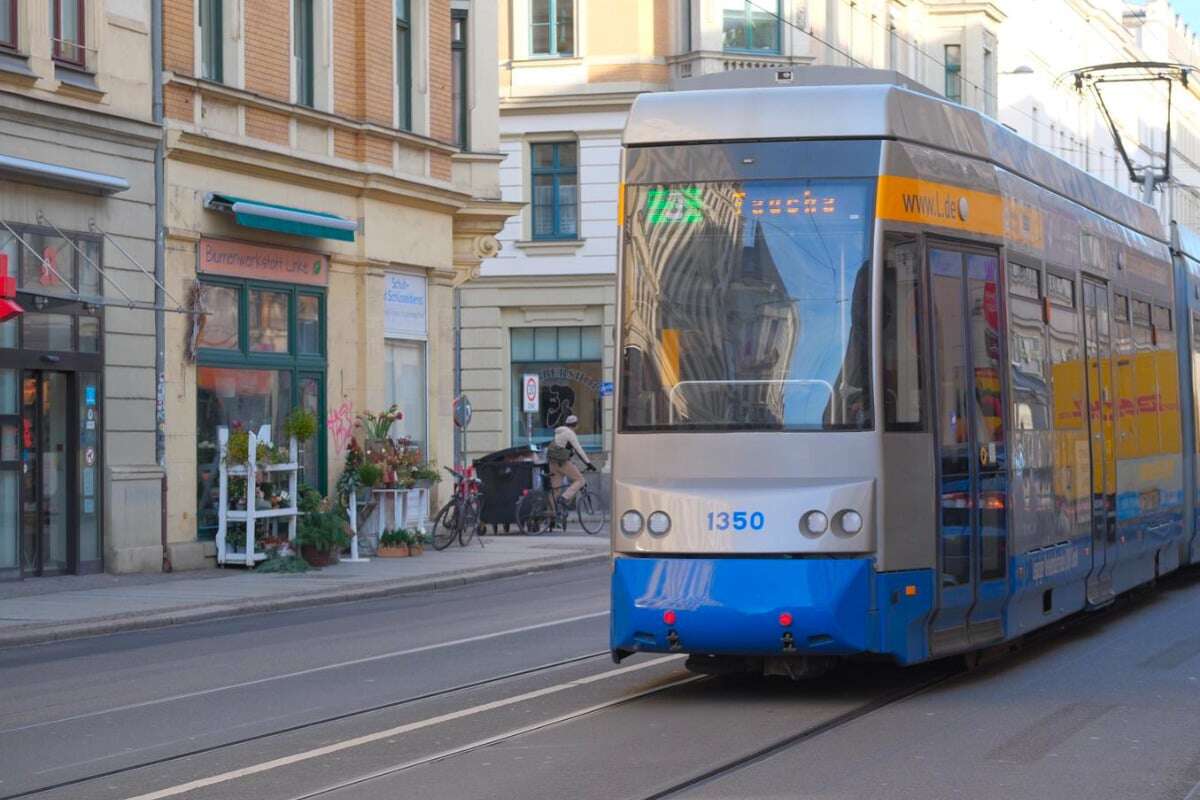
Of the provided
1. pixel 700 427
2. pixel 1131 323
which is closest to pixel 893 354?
pixel 700 427

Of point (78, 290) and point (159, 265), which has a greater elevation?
point (159, 265)

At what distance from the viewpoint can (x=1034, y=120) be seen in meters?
63.4

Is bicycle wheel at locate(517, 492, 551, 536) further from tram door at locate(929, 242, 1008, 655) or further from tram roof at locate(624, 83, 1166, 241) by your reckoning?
tram roof at locate(624, 83, 1166, 241)

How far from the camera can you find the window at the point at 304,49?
26.5 metres

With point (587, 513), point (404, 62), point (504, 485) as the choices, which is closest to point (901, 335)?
point (404, 62)

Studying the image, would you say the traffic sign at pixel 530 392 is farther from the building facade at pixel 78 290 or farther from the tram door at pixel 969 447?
the tram door at pixel 969 447

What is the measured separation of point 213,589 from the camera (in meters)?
20.8

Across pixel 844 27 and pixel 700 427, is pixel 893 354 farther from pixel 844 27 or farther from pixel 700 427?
pixel 844 27

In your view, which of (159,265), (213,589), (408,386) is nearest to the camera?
(213,589)

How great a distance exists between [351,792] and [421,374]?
21.2 metres

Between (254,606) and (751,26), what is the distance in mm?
27751

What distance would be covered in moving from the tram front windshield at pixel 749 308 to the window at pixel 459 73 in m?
20.4

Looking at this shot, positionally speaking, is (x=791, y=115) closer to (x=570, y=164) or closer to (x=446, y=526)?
(x=446, y=526)

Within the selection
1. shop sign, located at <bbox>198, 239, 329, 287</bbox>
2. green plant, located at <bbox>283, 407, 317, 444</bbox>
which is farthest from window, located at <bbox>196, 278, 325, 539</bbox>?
green plant, located at <bbox>283, 407, 317, 444</bbox>
